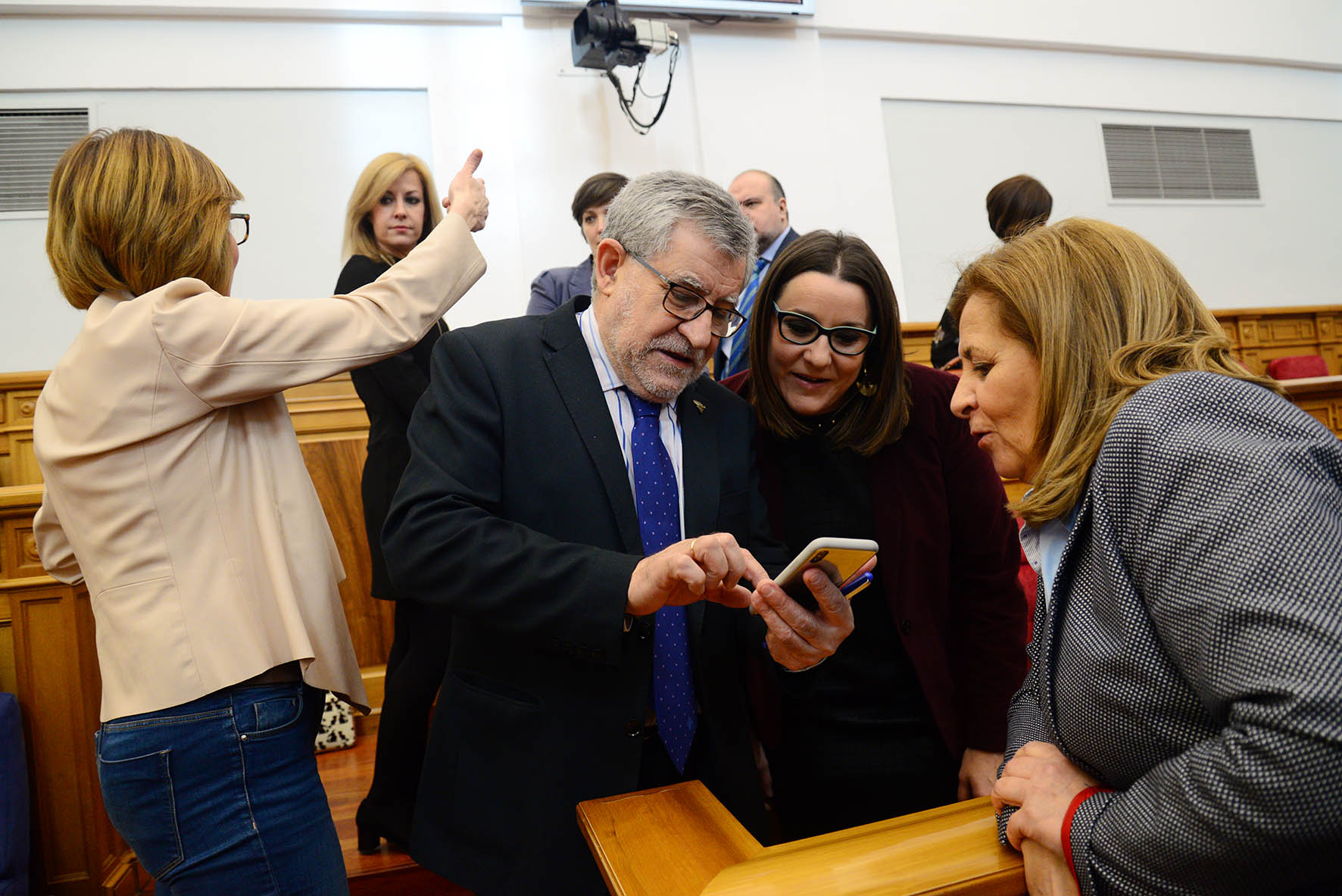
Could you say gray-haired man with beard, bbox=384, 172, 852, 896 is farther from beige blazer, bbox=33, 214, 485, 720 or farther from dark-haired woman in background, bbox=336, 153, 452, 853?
dark-haired woman in background, bbox=336, 153, 452, 853

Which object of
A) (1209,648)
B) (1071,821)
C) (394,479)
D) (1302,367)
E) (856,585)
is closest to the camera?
(1209,648)

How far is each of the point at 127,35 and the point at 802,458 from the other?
14.4ft

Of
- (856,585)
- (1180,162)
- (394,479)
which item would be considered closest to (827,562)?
(856,585)

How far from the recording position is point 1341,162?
6.95 metres

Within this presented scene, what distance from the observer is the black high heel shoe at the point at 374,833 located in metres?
2.06

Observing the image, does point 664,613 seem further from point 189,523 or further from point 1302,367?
point 1302,367

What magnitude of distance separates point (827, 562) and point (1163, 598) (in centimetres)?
46

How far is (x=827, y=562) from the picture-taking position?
117 centimetres

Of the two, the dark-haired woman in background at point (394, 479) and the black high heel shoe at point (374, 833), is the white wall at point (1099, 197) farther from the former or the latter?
the black high heel shoe at point (374, 833)

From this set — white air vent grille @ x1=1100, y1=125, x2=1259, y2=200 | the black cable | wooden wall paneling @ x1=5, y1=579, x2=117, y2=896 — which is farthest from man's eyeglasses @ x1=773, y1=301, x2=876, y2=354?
white air vent grille @ x1=1100, y1=125, x2=1259, y2=200

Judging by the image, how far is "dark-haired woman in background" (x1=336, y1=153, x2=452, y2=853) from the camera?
82.0 inches

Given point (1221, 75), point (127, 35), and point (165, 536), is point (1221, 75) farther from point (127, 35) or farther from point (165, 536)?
point (165, 536)

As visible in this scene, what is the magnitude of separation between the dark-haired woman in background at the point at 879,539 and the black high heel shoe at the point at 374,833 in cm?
91

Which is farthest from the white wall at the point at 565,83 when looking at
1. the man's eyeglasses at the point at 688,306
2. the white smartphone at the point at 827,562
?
the white smartphone at the point at 827,562
